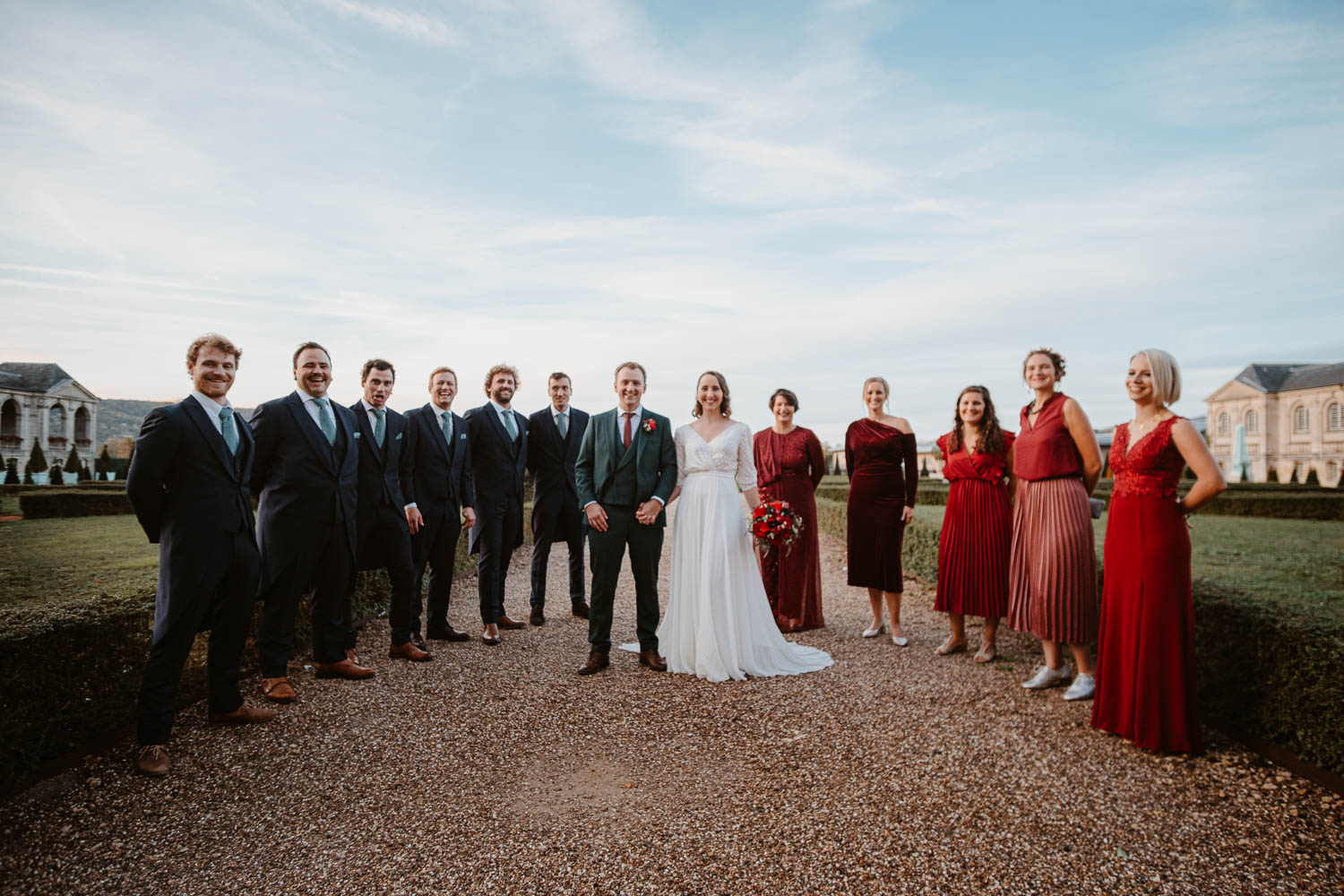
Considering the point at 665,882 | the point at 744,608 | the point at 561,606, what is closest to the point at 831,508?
the point at 561,606

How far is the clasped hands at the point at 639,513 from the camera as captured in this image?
5.54 m

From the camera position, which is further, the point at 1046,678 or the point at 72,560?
the point at 72,560

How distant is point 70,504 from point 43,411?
3916 cm

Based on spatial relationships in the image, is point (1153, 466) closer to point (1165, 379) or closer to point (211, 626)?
point (1165, 379)

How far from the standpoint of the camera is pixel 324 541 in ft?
16.4

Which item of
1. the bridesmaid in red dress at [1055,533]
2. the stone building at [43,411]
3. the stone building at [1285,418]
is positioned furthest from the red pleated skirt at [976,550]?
the stone building at [1285,418]

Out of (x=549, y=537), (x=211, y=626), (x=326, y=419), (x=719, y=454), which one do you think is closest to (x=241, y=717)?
(x=211, y=626)

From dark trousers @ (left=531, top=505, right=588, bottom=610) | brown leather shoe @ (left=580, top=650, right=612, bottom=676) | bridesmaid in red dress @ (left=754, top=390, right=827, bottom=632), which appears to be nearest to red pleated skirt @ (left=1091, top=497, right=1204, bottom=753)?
bridesmaid in red dress @ (left=754, top=390, right=827, bottom=632)

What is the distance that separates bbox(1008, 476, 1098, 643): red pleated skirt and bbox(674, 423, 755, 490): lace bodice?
2.22 metres

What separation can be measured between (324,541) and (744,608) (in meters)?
3.28

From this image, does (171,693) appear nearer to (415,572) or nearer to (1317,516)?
(415,572)

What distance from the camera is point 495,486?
6816mm

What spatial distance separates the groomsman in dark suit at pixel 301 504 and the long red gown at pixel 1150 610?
16.9 ft

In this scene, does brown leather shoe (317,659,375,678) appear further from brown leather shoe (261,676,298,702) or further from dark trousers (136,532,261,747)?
dark trousers (136,532,261,747)
